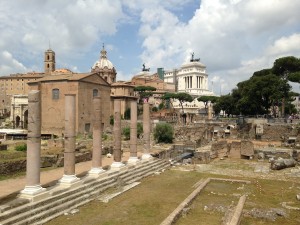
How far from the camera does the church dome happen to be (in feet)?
217

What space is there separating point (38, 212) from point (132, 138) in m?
10.5

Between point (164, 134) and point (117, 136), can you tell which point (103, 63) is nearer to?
point (164, 134)

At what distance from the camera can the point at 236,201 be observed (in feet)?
42.8

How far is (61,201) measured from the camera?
11516 millimetres

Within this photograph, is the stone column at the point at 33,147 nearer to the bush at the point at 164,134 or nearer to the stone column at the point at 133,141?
the stone column at the point at 133,141

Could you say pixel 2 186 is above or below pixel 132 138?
below

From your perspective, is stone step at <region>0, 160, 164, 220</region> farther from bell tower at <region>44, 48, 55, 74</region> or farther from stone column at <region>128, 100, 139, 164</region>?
bell tower at <region>44, 48, 55, 74</region>

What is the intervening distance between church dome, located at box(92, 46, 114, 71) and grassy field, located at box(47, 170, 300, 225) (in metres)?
50.8

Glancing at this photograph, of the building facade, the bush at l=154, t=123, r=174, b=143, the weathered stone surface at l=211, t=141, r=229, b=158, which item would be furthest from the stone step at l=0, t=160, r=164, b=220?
the building facade

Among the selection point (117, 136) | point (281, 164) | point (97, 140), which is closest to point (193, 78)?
point (281, 164)

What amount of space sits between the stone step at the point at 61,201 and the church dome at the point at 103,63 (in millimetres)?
50440

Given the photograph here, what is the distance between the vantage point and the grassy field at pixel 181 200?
10.6 m

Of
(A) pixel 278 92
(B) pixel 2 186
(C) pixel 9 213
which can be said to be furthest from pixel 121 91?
(C) pixel 9 213

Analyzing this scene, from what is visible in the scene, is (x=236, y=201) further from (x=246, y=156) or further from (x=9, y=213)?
(x=246, y=156)
